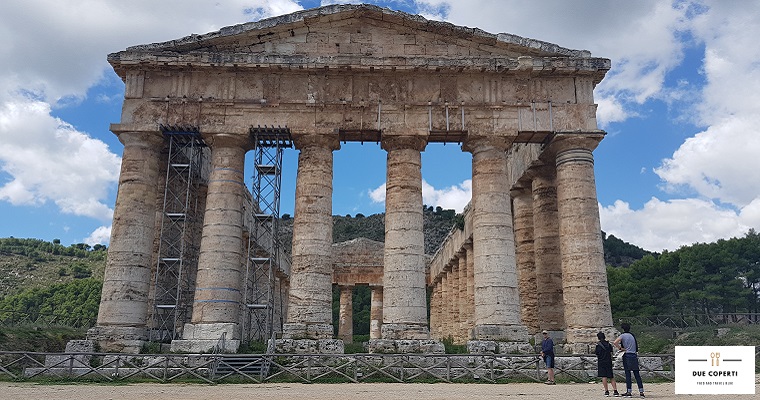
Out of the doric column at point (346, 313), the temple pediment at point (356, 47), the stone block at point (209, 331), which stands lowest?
the stone block at point (209, 331)

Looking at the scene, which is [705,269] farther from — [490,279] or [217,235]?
[217,235]

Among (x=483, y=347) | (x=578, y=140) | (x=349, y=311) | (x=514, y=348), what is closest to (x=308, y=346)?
(x=483, y=347)

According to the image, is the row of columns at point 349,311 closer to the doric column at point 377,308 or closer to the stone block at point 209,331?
the doric column at point 377,308

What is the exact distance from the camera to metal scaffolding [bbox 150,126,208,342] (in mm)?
22250

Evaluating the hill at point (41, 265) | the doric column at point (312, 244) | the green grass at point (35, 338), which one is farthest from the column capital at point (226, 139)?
the hill at point (41, 265)

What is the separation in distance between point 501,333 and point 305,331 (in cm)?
680

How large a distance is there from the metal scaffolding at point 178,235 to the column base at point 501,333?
1105 centimetres

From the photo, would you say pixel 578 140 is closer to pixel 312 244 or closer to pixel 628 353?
pixel 312 244

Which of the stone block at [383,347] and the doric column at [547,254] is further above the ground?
the doric column at [547,254]

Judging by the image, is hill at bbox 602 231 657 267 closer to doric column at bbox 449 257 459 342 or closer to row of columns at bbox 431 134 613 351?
doric column at bbox 449 257 459 342

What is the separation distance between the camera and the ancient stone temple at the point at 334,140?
20688 millimetres

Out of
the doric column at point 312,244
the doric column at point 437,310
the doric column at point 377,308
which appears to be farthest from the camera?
the doric column at point 377,308

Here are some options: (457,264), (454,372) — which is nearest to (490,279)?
(454,372)

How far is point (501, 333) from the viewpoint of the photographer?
20078 mm
